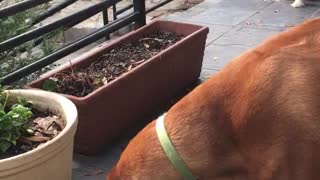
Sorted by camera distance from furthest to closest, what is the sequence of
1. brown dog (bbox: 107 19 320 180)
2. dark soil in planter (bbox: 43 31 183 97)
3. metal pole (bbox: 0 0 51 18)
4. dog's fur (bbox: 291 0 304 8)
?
1. dog's fur (bbox: 291 0 304 8)
2. dark soil in planter (bbox: 43 31 183 97)
3. metal pole (bbox: 0 0 51 18)
4. brown dog (bbox: 107 19 320 180)

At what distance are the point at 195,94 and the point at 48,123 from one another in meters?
0.87

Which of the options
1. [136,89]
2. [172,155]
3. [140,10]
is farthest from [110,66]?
[172,155]

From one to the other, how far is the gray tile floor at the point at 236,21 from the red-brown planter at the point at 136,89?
35cm

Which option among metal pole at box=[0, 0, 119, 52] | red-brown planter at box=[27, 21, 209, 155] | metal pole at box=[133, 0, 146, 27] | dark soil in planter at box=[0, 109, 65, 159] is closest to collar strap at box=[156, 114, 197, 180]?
dark soil in planter at box=[0, 109, 65, 159]

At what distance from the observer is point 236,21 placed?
5.36 m

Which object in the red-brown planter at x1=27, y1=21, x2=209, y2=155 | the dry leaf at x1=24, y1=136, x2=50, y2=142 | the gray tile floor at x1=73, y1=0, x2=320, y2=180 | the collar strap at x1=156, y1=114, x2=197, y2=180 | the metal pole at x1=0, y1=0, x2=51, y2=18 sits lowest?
the gray tile floor at x1=73, y1=0, x2=320, y2=180

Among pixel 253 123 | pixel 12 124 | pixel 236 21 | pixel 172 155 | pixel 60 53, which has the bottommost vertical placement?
pixel 236 21

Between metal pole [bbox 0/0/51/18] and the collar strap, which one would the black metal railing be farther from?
the collar strap

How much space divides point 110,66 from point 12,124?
1115mm

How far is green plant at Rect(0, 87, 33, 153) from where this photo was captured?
7.98ft

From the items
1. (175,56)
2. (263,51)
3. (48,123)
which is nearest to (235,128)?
(263,51)

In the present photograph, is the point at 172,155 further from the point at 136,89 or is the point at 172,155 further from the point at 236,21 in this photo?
the point at 236,21

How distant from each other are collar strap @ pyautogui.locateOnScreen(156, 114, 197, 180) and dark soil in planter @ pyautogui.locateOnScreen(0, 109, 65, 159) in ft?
2.09

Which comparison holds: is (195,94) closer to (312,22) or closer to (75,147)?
(312,22)
